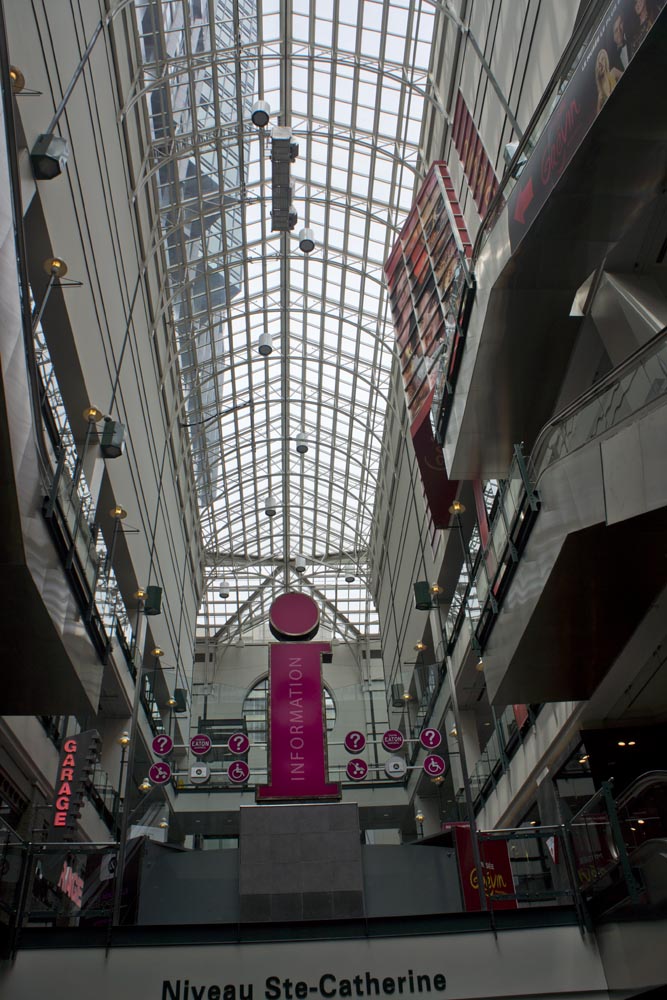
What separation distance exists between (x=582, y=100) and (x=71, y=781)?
17.3 m

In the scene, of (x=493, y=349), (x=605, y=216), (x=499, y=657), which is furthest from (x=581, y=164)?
(x=499, y=657)

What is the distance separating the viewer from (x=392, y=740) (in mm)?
22766

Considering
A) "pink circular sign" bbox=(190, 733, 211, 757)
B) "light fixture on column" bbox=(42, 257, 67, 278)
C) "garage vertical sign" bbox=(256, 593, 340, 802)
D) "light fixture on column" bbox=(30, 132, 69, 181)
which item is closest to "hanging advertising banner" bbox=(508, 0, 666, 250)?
"light fixture on column" bbox=(30, 132, 69, 181)

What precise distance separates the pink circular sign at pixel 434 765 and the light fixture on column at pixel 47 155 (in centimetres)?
1688

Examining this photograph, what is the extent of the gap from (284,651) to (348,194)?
76.1 feet

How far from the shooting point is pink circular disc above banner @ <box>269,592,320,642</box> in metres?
24.0

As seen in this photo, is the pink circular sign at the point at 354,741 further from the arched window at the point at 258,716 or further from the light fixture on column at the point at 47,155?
the light fixture on column at the point at 47,155

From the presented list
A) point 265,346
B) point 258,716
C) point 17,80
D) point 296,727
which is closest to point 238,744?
point 296,727

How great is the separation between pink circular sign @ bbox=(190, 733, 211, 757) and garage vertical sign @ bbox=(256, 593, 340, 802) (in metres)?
2.04

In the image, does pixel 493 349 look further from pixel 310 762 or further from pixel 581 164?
pixel 310 762

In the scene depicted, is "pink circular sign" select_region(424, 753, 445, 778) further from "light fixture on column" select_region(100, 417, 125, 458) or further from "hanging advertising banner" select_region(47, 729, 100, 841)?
"light fixture on column" select_region(100, 417, 125, 458)

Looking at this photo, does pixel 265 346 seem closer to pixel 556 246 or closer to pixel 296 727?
pixel 296 727

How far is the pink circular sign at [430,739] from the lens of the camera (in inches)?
877

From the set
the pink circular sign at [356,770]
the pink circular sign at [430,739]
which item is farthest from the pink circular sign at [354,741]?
the pink circular sign at [430,739]
